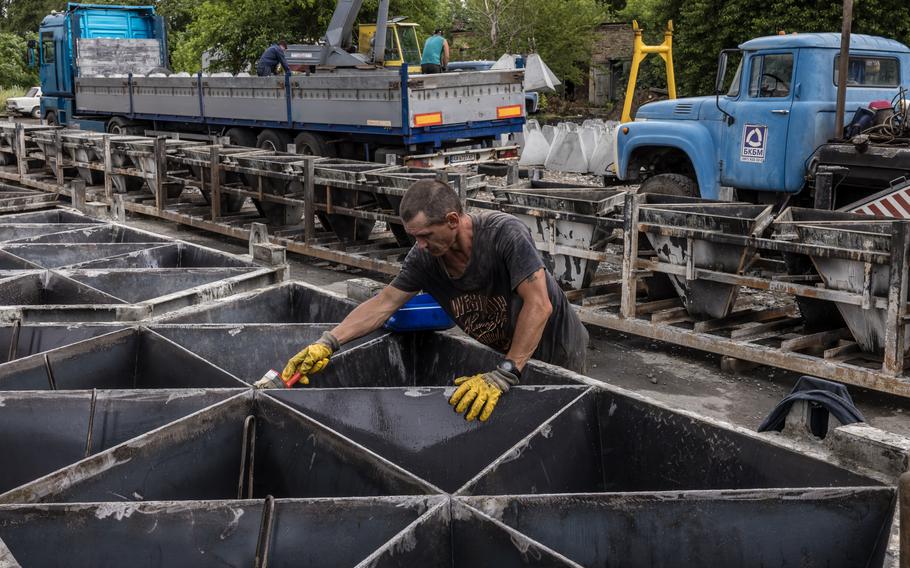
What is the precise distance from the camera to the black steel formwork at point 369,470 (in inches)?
114

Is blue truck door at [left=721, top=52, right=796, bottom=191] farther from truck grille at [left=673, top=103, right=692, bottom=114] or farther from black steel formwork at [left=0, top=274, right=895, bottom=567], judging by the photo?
black steel formwork at [left=0, top=274, right=895, bottom=567]

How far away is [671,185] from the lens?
11062 mm

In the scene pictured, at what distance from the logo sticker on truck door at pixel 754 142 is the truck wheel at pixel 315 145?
7.28 meters

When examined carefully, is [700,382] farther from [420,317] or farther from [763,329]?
[420,317]

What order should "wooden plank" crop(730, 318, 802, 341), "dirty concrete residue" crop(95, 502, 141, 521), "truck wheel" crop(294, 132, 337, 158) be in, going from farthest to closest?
1. "truck wheel" crop(294, 132, 337, 158)
2. "wooden plank" crop(730, 318, 802, 341)
3. "dirty concrete residue" crop(95, 502, 141, 521)

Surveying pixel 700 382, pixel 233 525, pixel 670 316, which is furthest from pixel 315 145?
pixel 233 525

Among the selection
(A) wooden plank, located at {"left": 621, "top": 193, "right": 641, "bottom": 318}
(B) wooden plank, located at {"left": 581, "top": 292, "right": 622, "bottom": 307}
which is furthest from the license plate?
(A) wooden plank, located at {"left": 621, "top": 193, "right": 641, "bottom": 318}

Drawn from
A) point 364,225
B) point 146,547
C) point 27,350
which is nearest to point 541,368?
point 146,547

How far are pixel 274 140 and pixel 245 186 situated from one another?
16.0ft

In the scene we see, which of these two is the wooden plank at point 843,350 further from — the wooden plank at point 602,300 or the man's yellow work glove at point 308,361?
the man's yellow work glove at point 308,361

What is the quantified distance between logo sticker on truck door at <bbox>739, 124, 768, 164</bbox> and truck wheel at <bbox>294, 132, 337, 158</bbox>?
23.9ft

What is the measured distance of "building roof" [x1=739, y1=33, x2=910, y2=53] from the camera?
10029mm

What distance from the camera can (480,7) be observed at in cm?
3169

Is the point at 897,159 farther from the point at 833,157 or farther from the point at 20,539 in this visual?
the point at 20,539
